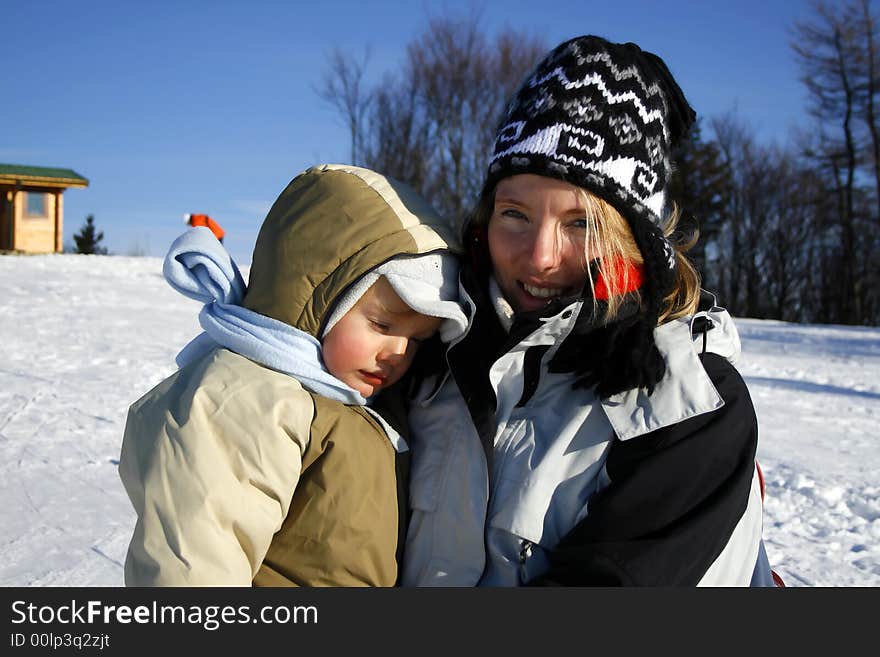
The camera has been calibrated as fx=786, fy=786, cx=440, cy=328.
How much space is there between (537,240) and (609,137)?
0.26 metres

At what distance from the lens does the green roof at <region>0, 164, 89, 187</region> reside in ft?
67.8

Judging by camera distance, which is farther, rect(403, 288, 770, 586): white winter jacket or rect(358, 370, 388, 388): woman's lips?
rect(358, 370, 388, 388): woman's lips

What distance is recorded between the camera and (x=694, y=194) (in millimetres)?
29516

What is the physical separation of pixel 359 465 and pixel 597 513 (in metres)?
0.49

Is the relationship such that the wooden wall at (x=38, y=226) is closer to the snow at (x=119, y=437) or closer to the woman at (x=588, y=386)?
the snow at (x=119, y=437)

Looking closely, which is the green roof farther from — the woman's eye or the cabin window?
the woman's eye

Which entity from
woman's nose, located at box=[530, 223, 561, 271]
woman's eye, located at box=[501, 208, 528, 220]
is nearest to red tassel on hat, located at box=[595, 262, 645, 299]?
woman's nose, located at box=[530, 223, 561, 271]

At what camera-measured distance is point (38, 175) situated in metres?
21.3

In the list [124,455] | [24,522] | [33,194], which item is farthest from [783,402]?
[33,194]

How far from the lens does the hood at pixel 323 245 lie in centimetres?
170

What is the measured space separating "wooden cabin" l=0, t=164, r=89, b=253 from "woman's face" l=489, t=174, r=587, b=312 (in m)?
21.6

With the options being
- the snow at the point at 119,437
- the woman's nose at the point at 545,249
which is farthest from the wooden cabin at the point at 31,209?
the woman's nose at the point at 545,249

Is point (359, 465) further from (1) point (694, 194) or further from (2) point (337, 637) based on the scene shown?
(1) point (694, 194)

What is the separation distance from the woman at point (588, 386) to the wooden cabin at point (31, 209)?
70.8ft
